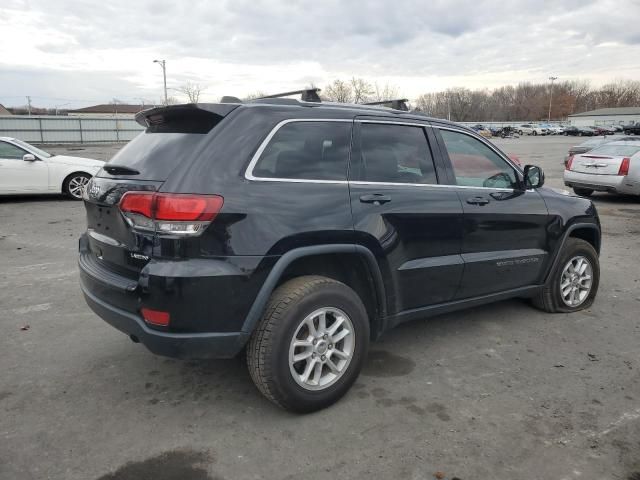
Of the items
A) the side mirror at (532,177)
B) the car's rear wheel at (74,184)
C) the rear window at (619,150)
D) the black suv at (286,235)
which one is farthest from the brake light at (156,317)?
the rear window at (619,150)

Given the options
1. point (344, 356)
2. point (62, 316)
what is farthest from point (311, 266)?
point (62, 316)

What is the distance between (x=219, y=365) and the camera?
152 inches

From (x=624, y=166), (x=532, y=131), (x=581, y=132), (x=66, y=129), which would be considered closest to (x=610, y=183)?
(x=624, y=166)

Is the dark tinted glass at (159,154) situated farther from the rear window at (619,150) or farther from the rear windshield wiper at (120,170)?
the rear window at (619,150)

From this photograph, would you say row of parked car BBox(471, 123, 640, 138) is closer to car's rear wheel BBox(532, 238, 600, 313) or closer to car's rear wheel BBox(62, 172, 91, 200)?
car's rear wheel BBox(62, 172, 91, 200)

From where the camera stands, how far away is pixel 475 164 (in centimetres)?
426

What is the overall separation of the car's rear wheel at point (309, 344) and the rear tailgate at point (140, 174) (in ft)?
2.63

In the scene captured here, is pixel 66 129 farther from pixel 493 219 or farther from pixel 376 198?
pixel 376 198

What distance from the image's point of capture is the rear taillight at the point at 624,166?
39.2 ft

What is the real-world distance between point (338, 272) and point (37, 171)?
10.2 m

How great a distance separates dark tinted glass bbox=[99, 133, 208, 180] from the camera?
9.86ft

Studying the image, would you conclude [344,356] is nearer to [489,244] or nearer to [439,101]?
[489,244]

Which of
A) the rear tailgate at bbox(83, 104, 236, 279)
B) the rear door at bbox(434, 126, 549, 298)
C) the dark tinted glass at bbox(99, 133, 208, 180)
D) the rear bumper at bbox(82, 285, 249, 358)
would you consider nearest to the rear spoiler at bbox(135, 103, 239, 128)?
the rear tailgate at bbox(83, 104, 236, 279)

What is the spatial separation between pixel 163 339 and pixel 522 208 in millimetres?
3090
